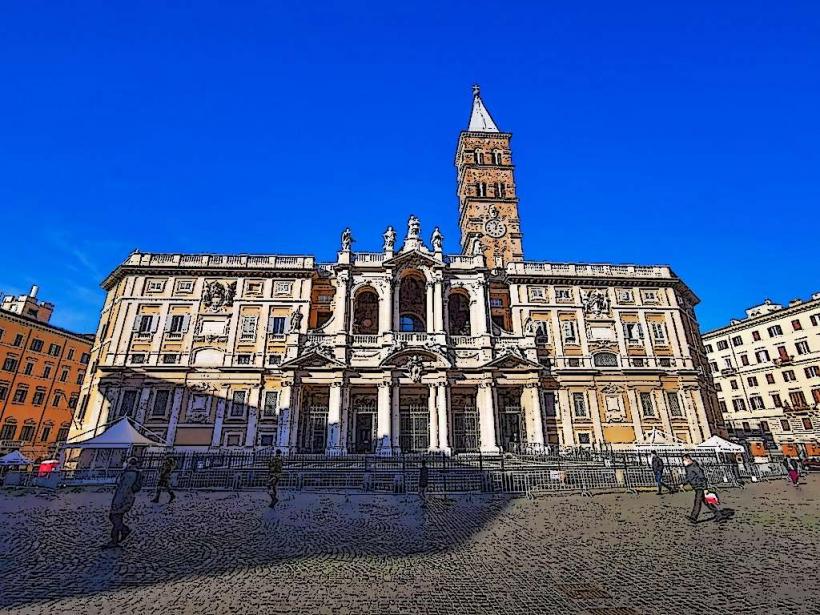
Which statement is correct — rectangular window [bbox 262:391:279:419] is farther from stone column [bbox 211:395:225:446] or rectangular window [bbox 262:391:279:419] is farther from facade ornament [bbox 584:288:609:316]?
facade ornament [bbox 584:288:609:316]

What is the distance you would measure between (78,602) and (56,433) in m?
51.7

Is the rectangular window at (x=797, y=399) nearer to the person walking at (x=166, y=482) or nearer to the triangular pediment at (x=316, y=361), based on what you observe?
the triangular pediment at (x=316, y=361)

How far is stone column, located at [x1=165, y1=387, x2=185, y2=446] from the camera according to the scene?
30484 mm

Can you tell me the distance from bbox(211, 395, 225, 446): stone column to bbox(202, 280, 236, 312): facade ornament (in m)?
7.54

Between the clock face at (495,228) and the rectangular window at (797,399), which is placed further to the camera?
the clock face at (495,228)

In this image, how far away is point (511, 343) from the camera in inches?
1321

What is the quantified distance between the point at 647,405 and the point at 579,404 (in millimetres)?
5437

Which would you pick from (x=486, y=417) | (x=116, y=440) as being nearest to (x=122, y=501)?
(x=116, y=440)

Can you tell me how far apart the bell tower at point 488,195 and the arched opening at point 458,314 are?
9043 millimetres

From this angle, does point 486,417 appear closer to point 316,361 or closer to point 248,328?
point 316,361

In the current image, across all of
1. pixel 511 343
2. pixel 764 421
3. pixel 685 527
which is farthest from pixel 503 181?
pixel 685 527

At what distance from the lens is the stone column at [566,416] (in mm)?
32188

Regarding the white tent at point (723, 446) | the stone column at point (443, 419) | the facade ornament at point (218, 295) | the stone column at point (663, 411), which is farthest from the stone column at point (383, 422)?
the stone column at point (663, 411)

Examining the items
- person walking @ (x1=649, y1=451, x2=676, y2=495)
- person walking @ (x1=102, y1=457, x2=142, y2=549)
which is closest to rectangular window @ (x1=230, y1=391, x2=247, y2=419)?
person walking @ (x1=102, y1=457, x2=142, y2=549)
